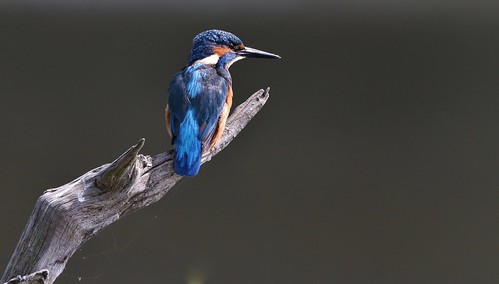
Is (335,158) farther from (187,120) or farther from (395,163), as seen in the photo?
(187,120)

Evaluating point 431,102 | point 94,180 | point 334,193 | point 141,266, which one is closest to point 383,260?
point 334,193

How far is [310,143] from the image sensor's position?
375 centimetres

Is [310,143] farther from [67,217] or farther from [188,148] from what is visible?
[67,217]

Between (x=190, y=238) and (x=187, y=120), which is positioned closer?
(x=187, y=120)

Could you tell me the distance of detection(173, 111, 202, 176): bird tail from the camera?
2.38 m

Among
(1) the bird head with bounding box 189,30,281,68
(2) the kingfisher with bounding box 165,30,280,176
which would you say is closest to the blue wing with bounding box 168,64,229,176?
(2) the kingfisher with bounding box 165,30,280,176

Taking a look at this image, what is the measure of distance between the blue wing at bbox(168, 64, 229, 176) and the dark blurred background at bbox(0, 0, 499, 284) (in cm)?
94

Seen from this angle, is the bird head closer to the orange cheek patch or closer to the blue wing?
Result: the orange cheek patch

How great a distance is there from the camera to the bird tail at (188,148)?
2377mm

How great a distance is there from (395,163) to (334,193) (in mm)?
272

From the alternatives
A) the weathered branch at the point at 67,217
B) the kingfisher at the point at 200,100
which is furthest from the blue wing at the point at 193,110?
the weathered branch at the point at 67,217

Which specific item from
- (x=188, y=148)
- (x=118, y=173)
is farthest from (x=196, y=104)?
(x=118, y=173)

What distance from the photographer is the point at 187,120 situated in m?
2.57

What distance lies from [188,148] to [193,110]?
0.60 ft
